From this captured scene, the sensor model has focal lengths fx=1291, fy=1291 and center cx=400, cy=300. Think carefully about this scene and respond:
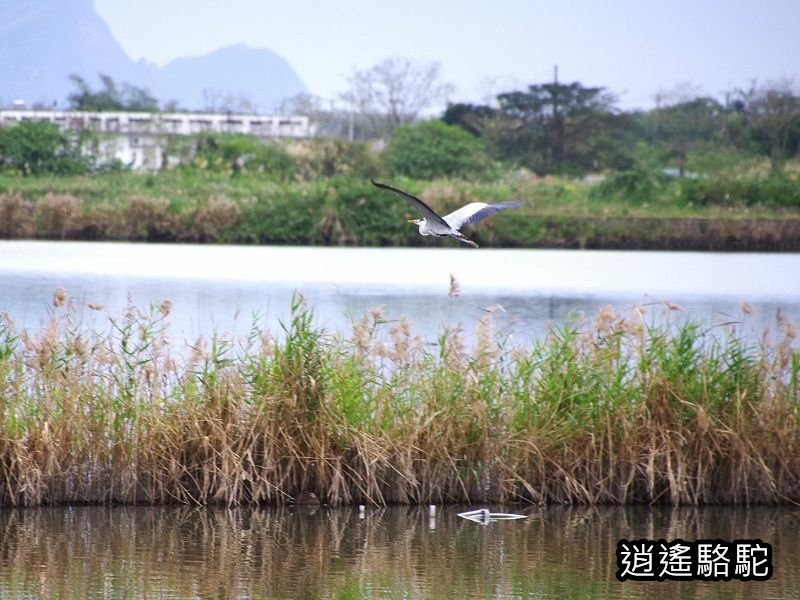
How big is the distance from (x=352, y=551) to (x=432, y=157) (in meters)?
34.6

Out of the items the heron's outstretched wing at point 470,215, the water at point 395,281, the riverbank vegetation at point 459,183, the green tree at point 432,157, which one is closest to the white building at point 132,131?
the riverbank vegetation at point 459,183

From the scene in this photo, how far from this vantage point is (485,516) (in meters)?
8.27

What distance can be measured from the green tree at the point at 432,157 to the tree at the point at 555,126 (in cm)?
797

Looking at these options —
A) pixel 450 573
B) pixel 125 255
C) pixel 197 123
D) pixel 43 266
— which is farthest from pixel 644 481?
pixel 197 123

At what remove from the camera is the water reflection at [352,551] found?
23.3 feet

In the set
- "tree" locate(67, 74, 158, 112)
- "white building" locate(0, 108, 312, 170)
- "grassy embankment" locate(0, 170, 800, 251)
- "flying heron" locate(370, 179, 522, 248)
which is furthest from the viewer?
"tree" locate(67, 74, 158, 112)

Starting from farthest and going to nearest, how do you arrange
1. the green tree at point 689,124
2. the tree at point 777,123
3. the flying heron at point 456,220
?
the green tree at point 689,124 → the tree at point 777,123 → the flying heron at point 456,220

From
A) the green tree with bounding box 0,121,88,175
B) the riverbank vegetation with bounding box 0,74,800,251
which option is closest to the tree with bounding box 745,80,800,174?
the riverbank vegetation with bounding box 0,74,800,251

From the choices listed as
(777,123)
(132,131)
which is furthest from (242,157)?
(777,123)

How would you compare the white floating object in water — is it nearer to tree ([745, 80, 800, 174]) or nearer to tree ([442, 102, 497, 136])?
tree ([745, 80, 800, 174])

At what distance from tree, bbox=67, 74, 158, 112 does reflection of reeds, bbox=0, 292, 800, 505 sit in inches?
2265

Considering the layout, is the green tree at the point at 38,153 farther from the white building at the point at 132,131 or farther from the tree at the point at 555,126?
the tree at the point at 555,126

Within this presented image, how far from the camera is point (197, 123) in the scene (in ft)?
230

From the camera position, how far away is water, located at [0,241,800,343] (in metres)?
18.5
